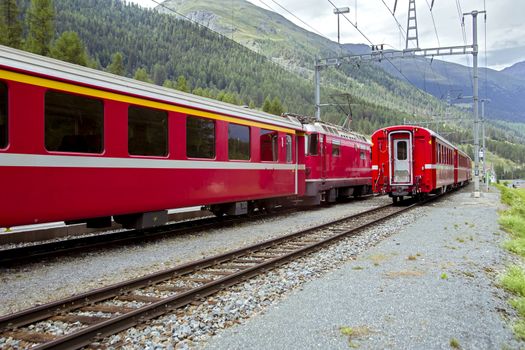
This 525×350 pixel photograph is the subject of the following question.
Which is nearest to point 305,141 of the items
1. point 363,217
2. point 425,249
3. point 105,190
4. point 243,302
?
point 363,217

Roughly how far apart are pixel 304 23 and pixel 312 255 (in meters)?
13.8

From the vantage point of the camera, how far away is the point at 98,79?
748 cm

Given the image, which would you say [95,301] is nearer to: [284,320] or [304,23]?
[284,320]

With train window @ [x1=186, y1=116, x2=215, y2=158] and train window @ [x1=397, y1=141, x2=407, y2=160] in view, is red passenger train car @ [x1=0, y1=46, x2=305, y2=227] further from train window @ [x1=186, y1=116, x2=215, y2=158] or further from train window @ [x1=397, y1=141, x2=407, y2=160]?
train window @ [x1=397, y1=141, x2=407, y2=160]

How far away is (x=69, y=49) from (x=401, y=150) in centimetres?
3727

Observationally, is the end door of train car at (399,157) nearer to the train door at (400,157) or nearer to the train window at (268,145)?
the train door at (400,157)

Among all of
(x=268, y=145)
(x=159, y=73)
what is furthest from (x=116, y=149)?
(x=159, y=73)

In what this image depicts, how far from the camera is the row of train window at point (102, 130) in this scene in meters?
6.73

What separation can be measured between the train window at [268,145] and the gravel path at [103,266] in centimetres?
266

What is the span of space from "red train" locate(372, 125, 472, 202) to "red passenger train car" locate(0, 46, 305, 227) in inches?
333

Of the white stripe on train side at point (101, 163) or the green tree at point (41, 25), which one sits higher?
the green tree at point (41, 25)

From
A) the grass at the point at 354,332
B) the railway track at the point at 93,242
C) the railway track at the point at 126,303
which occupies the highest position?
the railway track at the point at 93,242

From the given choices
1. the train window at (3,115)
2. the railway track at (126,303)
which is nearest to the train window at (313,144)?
the railway track at (126,303)

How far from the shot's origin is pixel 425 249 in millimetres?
8625
